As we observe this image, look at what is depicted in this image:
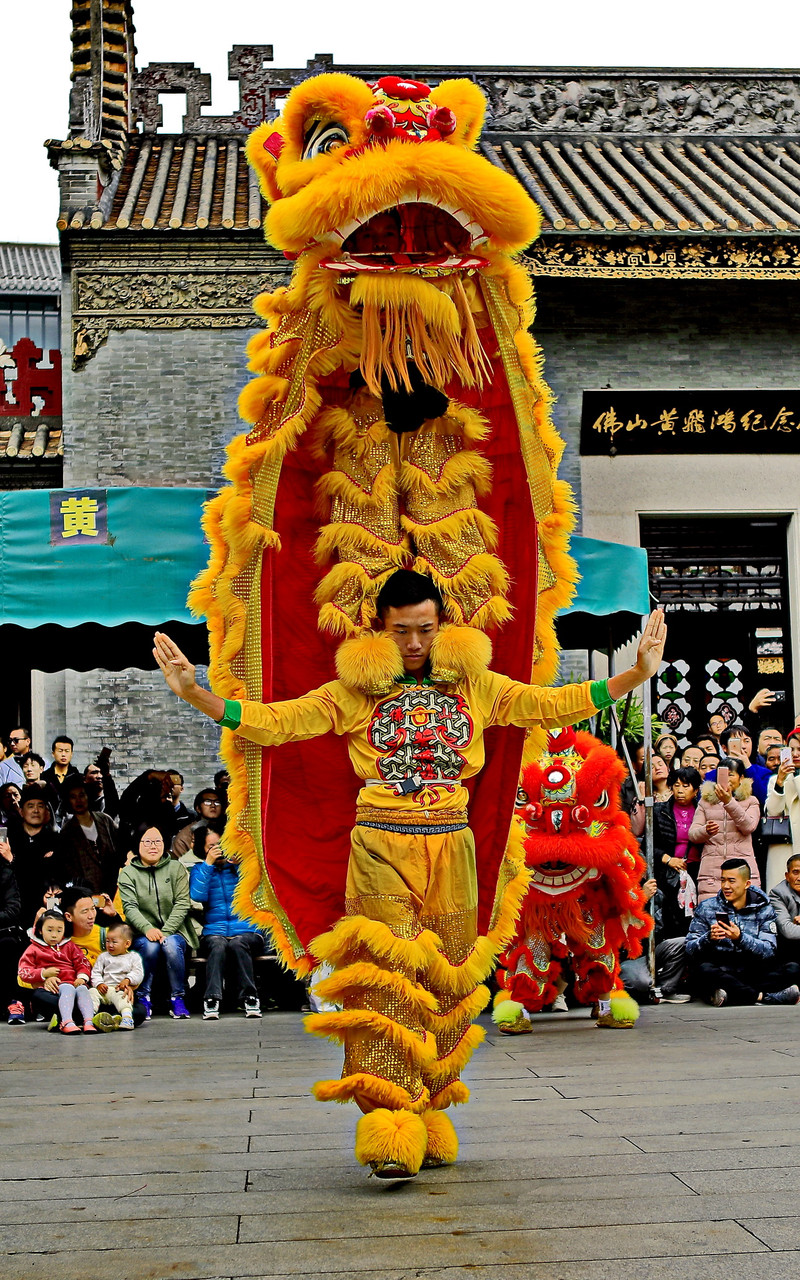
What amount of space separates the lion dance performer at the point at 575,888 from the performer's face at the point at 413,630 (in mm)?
2838

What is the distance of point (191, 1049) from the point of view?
6.85 metres

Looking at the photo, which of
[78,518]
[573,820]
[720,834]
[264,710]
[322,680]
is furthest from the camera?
[720,834]

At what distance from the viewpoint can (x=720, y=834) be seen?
849cm

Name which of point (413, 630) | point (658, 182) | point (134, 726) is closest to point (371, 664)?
point (413, 630)

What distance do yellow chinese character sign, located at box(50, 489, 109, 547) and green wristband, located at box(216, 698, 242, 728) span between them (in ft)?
11.9

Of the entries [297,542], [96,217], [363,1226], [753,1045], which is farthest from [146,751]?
[363,1226]

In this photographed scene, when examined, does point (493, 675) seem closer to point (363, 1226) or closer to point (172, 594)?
point (363, 1226)

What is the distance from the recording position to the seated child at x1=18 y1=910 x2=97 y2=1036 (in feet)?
25.7

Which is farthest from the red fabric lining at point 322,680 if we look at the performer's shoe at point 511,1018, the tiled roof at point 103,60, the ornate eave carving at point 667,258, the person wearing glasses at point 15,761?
the tiled roof at point 103,60

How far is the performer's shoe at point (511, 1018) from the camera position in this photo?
7121mm

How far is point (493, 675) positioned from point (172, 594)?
3.47 meters

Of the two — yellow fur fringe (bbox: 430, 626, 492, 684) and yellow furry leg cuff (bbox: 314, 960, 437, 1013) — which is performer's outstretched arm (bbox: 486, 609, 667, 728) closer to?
yellow fur fringe (bbox: 430, 626, 492, 684)

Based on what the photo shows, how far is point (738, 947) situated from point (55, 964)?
380cm

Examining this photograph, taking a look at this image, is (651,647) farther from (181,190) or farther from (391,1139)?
(181,190)
